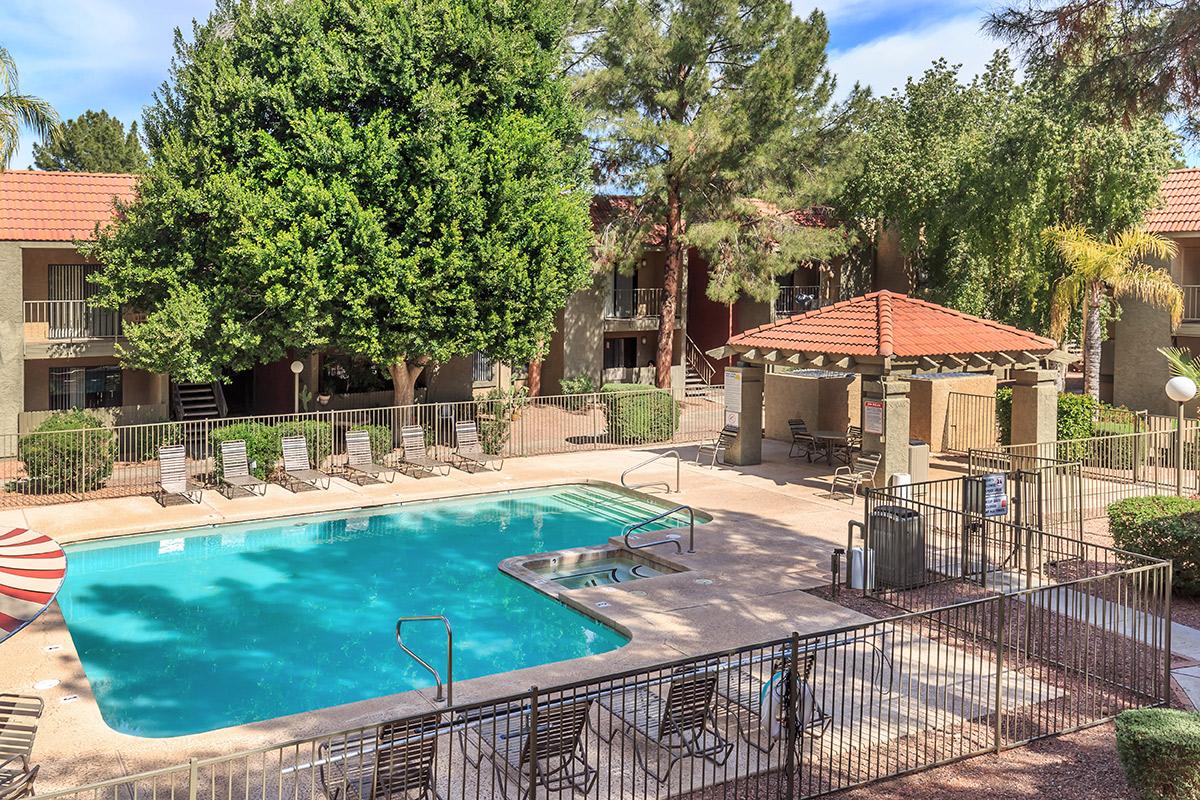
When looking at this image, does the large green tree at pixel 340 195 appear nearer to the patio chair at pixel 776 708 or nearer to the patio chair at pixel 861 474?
the patio chair at pixel 861 474

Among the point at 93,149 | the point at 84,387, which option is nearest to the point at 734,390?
the point at 84,387

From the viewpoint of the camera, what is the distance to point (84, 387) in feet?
98.1

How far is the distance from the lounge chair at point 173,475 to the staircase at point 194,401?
970 cm

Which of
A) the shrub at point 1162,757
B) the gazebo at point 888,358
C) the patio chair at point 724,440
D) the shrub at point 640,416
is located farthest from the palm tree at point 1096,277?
the shrub at point 1162,757

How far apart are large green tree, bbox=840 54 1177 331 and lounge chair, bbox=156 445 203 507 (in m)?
18.6

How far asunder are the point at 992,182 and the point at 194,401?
78.7ft

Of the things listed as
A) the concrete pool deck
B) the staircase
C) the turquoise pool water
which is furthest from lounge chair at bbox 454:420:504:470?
the staircase

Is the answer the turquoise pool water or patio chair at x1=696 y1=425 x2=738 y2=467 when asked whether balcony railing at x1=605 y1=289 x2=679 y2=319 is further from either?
the turquoise pool water

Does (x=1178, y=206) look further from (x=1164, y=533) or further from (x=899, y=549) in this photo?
(x=899, y=549)

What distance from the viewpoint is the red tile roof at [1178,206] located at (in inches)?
1230

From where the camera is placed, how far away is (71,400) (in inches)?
1169

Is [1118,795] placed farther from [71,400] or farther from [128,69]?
[128,69]

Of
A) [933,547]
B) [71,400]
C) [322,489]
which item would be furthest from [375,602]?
[71,400]

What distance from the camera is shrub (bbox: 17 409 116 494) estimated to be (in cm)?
2075
